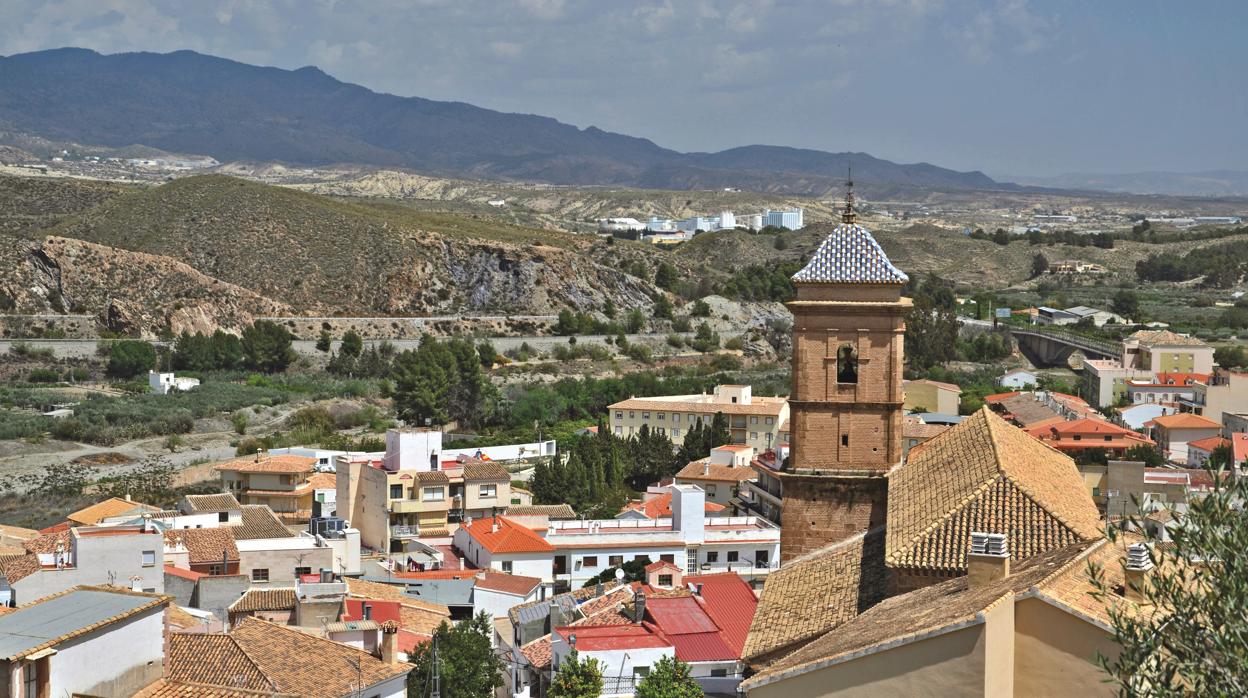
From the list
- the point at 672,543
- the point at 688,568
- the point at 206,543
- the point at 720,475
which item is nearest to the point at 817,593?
the point at 206,543

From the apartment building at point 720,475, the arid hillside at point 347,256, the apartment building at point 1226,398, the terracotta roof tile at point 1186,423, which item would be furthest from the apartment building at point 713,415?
the arid hillside at point 347,256

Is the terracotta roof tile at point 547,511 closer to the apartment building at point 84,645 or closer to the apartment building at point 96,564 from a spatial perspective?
the apartment building at point 96,564

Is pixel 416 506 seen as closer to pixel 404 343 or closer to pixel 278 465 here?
pixel 278 465

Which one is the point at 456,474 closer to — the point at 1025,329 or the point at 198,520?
the point at 198,520

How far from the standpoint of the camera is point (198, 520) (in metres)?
29.7

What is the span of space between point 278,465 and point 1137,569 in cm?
3256

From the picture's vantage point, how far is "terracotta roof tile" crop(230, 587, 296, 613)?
20.3 metres

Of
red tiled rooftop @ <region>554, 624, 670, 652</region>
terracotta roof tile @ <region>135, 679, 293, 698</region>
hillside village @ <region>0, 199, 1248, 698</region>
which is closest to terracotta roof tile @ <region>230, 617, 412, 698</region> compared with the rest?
hillside village @ <region>0, 199, 1248, 698</region>

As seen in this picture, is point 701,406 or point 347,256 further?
point 347,256

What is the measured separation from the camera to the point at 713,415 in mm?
51438

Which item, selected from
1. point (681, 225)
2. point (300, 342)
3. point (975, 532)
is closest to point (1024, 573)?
point (975, 532)

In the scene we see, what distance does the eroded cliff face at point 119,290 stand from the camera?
82.0 m

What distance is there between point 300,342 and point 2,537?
170 feet

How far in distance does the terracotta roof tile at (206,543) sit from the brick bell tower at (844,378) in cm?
1168
